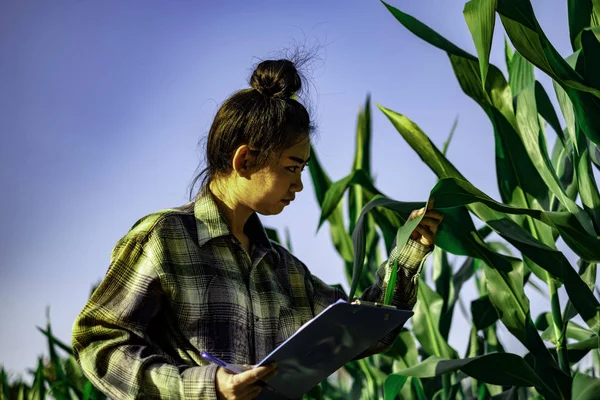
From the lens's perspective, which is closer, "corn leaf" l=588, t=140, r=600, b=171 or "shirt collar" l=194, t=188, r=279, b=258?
"shirt collar" l=194, t=188, r=279, b=258

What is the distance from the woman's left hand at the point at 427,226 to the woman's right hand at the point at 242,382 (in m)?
0.32

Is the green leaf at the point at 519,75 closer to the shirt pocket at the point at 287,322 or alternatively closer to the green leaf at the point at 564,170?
the green leaf at the point at 564,170

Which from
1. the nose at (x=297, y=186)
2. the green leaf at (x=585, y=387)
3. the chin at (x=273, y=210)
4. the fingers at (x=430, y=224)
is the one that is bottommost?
the green leaf at (x=585, y=387)

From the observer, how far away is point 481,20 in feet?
3.29

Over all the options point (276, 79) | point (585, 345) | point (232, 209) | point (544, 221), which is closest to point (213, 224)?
point (232, 209)

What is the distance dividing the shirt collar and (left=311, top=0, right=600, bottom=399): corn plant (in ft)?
0.37

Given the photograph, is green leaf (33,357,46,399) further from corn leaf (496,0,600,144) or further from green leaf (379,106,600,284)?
corn leaf (496,0,600,144)

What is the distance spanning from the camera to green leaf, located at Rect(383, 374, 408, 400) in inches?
48.4

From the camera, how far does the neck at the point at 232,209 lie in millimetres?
982

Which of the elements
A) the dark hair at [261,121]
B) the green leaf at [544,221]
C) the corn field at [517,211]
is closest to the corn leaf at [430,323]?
the corn field at [517,211]

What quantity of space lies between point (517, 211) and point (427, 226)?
11 centimetres

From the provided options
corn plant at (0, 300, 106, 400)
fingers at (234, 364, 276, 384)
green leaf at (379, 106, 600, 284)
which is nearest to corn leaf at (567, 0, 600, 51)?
green leaf at (379, 106, 600, 284)

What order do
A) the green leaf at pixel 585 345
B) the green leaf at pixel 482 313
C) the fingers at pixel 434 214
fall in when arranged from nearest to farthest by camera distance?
the fingers at pixel 434 214, the green leaf at pixel 585 345, the green leaf at pixel 482 313

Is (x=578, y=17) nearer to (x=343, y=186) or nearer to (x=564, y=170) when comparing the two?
(x=564, y=170)
